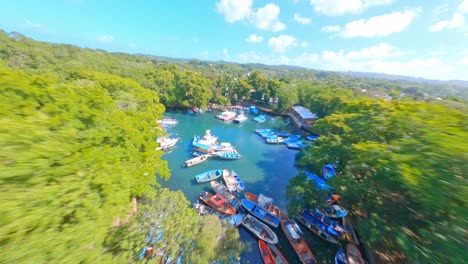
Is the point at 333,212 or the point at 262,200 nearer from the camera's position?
the point at 333,212

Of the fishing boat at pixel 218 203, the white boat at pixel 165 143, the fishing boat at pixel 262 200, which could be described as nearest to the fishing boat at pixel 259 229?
the fishing boat at pixel 218 203

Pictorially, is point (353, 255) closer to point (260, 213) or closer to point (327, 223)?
point (327, 223)

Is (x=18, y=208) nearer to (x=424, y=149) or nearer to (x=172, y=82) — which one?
(x=424, y=149)

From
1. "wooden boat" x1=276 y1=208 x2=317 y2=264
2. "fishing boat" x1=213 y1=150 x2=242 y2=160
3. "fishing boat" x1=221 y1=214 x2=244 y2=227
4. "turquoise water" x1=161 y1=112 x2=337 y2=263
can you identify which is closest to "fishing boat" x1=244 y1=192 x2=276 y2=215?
"wooden boat" x1=276 y1=208 x2=317 y2=264

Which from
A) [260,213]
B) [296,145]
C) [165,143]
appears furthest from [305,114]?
[165,143]

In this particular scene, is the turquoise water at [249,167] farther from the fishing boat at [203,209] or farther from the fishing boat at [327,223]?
the fishing boat at [203,209]

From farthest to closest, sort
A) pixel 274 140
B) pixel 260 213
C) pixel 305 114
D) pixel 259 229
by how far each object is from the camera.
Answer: pixel 305 114
pixel 274 140
pixel 260 213
pixel 259 229

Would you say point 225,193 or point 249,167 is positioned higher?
point 225,193
